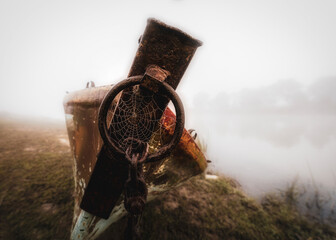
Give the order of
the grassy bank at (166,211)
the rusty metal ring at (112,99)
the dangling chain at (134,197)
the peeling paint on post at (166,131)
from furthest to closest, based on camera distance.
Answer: the grassy bank at (166,211) → the peeling paint on post at (166,131) → the rusty metal ring at (112,99) → the dangling chain at (134,197)

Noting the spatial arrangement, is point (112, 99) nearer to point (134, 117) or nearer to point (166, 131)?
point (134, 117)

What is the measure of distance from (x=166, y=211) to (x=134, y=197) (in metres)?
2.62

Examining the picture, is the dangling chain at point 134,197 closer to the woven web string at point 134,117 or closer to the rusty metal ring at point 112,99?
the rusty metal ring at point 112,99

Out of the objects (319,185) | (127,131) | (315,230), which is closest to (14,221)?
(127,131)

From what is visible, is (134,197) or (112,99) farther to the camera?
(112,99)

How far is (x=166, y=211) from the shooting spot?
3033 mm

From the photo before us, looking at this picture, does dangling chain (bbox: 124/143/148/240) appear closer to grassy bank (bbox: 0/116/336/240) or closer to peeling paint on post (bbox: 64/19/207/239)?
peeling paint on post (bbox: 64/19/207/239)

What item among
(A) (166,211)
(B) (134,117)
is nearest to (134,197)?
(B) (134,117)

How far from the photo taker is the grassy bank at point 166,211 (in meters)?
2.30

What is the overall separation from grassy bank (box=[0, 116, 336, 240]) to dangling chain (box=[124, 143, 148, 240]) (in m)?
1.98

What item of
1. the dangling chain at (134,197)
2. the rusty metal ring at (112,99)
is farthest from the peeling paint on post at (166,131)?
the dangling chain at (134,197)

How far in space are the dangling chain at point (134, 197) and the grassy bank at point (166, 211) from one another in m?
1.98

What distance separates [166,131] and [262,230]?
3190 mm

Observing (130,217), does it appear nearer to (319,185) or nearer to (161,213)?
(161,213)
